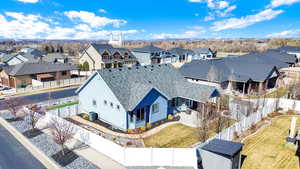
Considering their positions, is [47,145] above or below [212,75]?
below

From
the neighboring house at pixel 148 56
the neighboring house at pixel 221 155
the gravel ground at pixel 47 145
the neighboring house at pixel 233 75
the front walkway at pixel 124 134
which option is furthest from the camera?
the neighboring house at pixel 148 56

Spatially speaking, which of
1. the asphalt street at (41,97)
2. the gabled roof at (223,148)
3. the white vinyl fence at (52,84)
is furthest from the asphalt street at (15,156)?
the white vinyl fence at (52,84)

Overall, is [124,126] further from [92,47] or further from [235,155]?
[92,47]

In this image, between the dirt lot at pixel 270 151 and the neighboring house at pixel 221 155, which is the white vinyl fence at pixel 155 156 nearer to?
the neighboring house at pixel 221 155

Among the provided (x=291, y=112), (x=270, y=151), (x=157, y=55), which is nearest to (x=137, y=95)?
(x=270, y=151)

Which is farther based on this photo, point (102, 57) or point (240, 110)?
point (102, 57)

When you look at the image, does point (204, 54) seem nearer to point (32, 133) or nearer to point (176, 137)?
point (176, 137)

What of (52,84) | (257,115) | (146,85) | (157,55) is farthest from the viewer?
(157,55)

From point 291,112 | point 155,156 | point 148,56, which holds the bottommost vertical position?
point 155,156
